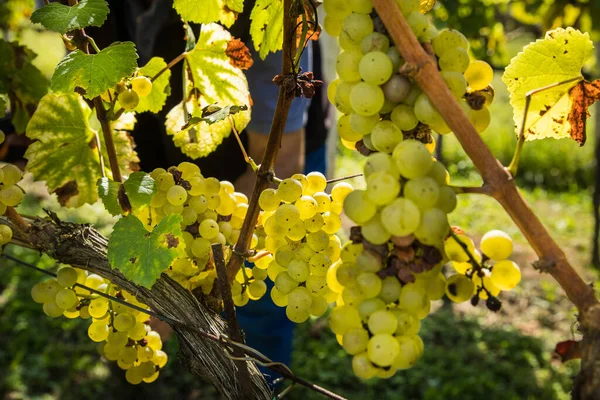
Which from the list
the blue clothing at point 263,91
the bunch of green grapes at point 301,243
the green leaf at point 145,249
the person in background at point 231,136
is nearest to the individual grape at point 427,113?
the bunch of green grapes at point 301,243

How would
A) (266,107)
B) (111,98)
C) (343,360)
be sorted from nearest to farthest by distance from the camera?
(111,98), (266,107), (343,360)

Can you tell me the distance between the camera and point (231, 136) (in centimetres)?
187

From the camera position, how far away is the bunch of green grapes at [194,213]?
0.86 meters

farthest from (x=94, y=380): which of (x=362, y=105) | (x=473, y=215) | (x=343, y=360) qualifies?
(x=473, y=215)

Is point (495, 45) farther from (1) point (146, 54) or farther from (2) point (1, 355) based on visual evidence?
(2) point (1, 355)

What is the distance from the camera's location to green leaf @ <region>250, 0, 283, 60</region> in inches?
35.2

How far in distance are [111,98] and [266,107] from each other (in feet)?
3.39

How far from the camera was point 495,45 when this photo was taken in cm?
395

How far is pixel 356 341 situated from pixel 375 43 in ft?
0.96

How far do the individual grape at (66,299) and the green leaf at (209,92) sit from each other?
11.5 inches

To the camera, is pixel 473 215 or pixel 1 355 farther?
pixel 473 215

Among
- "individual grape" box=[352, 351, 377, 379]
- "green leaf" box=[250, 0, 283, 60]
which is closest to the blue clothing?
"green leaf" box=[250, 0, 283, 60]

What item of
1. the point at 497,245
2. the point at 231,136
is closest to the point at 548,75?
the point at 497,245

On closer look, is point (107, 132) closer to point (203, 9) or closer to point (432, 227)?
point (203, 9)
